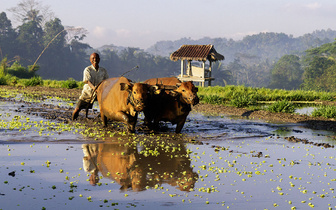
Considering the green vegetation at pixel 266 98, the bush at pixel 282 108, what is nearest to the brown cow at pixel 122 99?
the bush at pixel 282 108

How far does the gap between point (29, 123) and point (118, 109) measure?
300cm

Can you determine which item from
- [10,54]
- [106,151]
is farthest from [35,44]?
[106,151]

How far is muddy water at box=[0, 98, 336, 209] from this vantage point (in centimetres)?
618

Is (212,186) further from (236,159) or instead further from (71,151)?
(71,151)

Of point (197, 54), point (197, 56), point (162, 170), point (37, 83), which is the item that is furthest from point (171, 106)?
point (197, 54)

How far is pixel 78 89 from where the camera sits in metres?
26.5

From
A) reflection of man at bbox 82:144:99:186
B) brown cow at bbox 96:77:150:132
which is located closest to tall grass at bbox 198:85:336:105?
brown cow at bbox 96:77:150:132

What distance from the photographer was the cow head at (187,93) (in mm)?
10680

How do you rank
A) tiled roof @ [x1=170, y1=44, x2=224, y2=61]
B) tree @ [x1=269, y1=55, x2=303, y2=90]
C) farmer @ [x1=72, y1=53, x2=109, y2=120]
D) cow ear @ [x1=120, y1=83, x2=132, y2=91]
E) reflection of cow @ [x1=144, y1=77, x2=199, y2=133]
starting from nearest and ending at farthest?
cow ear @ [x1=120, y1=83, x2=132, y2=91]
reflection of cow @ [x1=144, y1=77, x2=199, y2=133]
farmer @ [x1=72, y1=53, x2=109, y2=120]
tiled roof @ [x1=170, y1=44, x2=224, y2=61]
tree @ [x1=269, y1=55, x2=303, y2=90]

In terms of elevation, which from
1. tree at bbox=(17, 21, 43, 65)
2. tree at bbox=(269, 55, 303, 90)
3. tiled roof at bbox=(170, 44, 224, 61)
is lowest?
tree at bbox=(269, 55, 303, 90)

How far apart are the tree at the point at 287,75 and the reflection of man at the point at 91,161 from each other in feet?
289

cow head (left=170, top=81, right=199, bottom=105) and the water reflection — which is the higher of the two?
cow head (left=170, top=81, right=199, bottom=105)

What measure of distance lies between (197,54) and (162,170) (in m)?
27.6

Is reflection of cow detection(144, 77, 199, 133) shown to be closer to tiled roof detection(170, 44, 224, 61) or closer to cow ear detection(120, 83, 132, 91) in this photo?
cow ear detection(120, 83, 132, 91)
